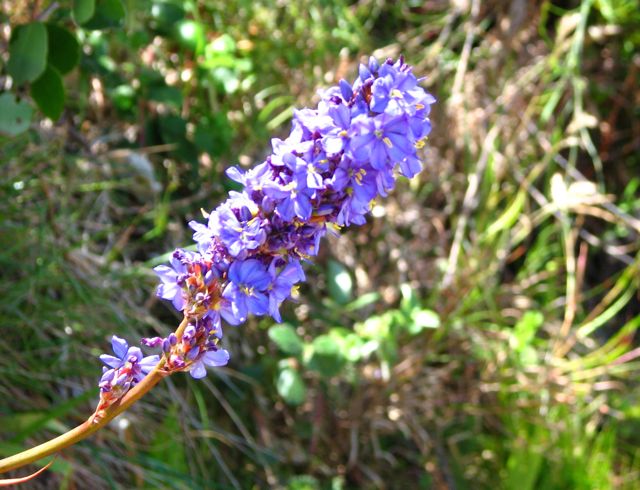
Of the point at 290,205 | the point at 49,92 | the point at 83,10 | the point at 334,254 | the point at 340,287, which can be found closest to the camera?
the point at 290,205

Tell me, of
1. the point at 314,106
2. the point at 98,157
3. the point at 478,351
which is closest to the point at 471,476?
the point at 478,351

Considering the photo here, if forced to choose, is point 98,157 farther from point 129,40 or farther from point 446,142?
point 446,142

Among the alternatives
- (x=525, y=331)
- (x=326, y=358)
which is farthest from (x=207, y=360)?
(x=525, y=331)

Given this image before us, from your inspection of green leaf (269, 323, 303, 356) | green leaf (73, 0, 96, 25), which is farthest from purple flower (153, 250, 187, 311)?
green leaf (269, 323, 303, 356)

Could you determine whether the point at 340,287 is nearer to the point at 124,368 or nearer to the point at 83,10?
the point at 83,10

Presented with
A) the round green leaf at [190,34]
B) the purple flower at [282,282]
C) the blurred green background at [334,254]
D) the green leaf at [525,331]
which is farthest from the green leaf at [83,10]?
the green leaf at [525,331]

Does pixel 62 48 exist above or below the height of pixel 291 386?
above

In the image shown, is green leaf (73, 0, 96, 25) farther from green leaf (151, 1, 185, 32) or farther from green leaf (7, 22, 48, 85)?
green leaf (151, 1, 185, 32)

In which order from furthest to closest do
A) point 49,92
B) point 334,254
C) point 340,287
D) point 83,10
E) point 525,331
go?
point 334,254 < point 525,331 < point 340,287 < point 49,92 < point 83,10
